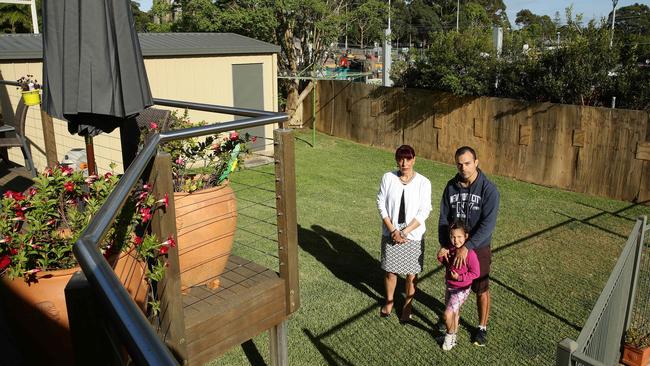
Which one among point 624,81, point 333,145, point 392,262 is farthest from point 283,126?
point 333,145

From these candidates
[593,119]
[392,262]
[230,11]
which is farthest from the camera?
[230,11]

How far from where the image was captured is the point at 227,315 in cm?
341

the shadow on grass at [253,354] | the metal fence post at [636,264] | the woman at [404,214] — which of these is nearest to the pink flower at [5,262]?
the shadow on grass at [253,354]

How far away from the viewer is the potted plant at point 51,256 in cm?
256

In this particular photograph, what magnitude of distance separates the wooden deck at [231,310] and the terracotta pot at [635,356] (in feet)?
10.1

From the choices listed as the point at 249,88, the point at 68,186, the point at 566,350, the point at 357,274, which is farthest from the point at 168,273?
the point at 249,88

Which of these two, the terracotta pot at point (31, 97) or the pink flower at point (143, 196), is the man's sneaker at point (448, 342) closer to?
the pink flower at point (143, 196)

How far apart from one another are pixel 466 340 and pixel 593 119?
22.8 ft

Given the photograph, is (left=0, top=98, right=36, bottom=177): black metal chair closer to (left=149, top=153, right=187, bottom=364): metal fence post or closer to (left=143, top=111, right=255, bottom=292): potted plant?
(left=143, top=111, right=255, bottom=292): potted plant

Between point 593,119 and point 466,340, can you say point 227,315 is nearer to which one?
point 466,340

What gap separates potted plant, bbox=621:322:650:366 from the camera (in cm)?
468

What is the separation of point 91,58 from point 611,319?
3872 mm

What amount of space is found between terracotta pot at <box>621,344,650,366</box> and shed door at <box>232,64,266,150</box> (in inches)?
376

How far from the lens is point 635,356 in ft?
15.5
